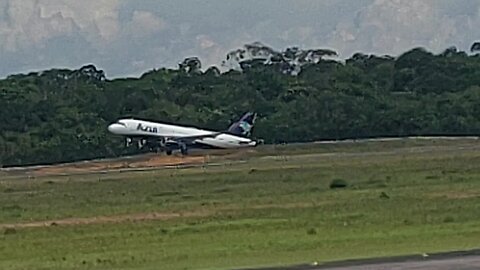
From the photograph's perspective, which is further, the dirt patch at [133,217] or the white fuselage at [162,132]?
the white fuselage at [162,132]

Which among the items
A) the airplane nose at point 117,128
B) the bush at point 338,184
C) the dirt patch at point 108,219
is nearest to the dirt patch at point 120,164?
the airplane nose at point 117,128

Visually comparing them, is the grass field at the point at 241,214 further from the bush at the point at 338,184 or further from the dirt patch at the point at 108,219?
the bush at the point at 338,184

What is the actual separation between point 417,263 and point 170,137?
84202 millimetres

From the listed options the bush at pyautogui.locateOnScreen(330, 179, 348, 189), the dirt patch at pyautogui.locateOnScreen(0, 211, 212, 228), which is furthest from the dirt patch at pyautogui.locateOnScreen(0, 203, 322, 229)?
the bush at pyautogui.locateOnScreen(330, 179, 348, 189)

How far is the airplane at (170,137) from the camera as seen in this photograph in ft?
360

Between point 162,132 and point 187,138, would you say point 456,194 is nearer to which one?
point 162,132

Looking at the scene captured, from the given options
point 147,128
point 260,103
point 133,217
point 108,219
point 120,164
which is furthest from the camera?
point 260,103

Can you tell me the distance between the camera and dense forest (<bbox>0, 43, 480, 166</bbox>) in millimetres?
120000

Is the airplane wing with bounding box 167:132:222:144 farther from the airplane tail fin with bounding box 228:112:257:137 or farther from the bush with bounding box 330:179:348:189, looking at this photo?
the bush with bounding box 330:179:348:189

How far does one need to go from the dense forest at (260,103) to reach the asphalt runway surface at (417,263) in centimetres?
8621

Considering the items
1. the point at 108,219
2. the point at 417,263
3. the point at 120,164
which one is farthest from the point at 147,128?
the point at 417,263

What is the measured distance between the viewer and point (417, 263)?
2595 centimetres

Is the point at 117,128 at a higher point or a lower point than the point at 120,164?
higher

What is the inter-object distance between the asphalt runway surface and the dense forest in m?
86.2
